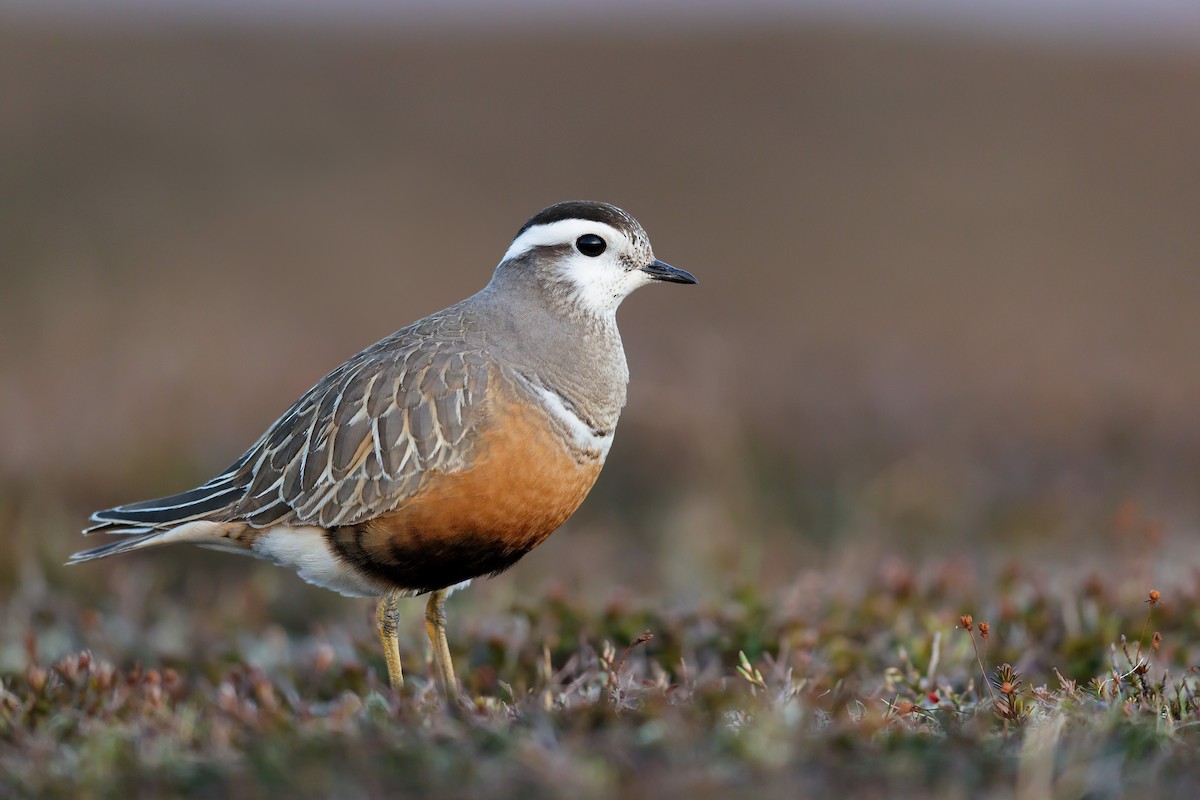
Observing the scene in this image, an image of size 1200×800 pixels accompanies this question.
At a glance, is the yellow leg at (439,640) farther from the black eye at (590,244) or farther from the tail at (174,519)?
the black eye at (590,244)

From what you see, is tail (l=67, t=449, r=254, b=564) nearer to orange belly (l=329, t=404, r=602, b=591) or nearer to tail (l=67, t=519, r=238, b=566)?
tail (l=67, t=519, r=238, b=566)

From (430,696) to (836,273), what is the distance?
1741 centimetres

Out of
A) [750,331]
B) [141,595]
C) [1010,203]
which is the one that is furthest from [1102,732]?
[1010,203]

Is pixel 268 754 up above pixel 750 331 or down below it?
below

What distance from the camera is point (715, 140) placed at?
25438 millimetres

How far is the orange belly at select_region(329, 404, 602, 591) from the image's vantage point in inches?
197

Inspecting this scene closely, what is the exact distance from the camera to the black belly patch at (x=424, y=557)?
5.09 m

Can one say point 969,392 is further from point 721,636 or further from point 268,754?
point 268,754

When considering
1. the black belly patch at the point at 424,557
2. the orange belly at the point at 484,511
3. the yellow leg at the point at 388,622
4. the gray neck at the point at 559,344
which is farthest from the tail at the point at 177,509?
the gray neck at the point at 559,344

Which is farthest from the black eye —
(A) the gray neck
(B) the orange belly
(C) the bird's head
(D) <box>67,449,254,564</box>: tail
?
(D) <box>67,449,254,564</box>: tail

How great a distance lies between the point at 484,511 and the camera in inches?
197

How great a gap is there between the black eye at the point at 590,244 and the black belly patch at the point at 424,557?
4.42 feet

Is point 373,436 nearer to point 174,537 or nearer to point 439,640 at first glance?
point 439,640

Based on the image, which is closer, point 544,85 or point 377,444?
point 377,444
